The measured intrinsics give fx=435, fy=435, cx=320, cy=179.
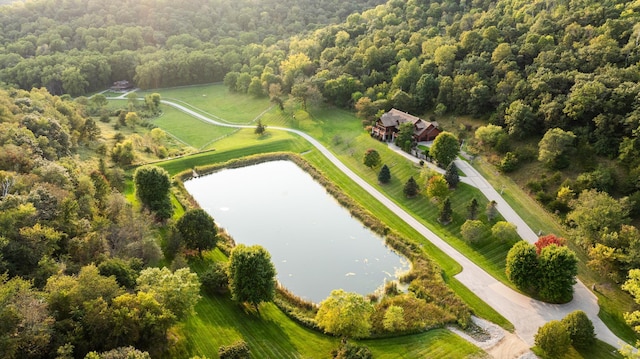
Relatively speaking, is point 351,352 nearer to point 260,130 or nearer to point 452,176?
point 452,176

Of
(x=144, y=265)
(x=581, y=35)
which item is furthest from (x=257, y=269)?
(x=581, y=35)

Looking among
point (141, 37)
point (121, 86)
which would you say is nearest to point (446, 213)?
point (121, 86)

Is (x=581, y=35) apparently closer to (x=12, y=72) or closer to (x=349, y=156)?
(x=349, y=156)

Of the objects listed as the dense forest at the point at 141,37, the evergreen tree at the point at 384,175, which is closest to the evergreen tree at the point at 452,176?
A: the evergreen tree at the point at 384,175

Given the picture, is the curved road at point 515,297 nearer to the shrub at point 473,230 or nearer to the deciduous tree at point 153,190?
the shrub at point 473,230

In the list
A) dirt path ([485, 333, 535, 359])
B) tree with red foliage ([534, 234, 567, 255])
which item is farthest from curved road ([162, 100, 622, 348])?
tree with red foliage ([534, 234, 567, 255])

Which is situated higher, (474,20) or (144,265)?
(474,20)
